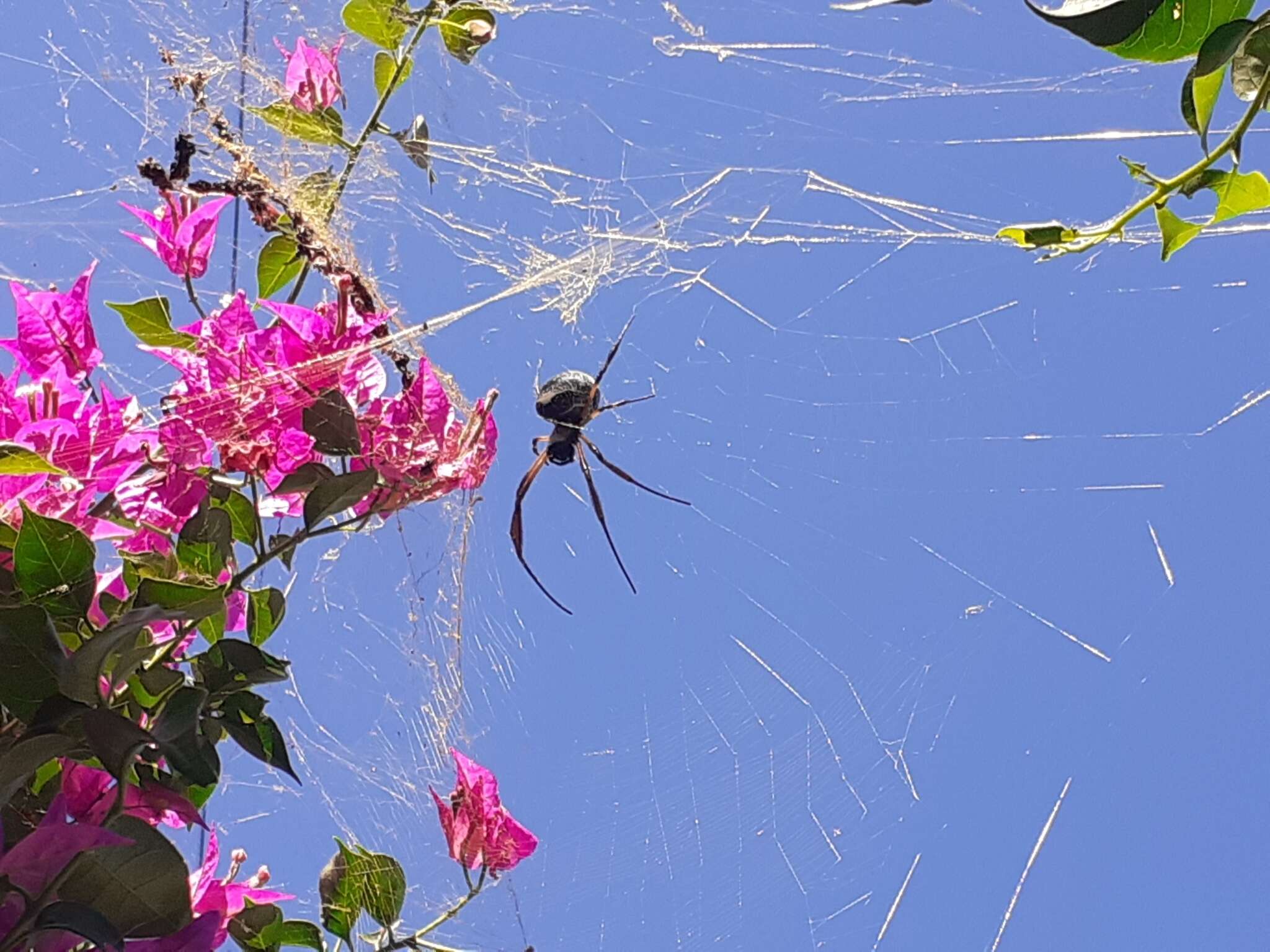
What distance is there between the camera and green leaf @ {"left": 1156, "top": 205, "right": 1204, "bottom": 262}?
1.74 ft

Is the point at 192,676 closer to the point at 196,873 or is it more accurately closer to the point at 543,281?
the point at 196,873

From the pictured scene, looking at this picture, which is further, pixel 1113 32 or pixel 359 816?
pixel 359 816

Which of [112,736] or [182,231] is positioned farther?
[182,231]

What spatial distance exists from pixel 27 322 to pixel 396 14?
1.13ft

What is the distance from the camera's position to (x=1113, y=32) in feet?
1.33

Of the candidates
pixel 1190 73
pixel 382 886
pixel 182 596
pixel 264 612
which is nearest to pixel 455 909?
pixel 382 886

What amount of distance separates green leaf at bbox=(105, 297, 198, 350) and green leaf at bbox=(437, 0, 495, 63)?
12.1 inches

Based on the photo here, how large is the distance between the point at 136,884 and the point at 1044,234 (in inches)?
20.6

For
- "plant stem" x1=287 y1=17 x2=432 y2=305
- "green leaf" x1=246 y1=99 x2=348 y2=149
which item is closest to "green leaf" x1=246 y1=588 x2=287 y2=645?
"plant stem" x1=287 y1=17 x2=432 y2=305

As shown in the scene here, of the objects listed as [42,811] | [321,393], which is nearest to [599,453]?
[321,393]

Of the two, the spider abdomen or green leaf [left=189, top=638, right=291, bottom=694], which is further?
the spider abdomen

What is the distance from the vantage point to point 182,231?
614 mm

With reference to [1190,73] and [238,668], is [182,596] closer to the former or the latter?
[238,668]

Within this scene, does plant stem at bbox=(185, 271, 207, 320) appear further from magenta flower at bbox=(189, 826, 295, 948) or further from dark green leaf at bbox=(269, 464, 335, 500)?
magenta flower at bbox=(189, 826, 295, 948)
